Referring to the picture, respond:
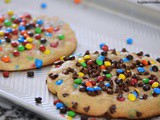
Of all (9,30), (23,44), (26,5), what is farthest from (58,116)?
(26,5)

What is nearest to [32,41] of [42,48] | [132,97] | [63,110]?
[42,48]

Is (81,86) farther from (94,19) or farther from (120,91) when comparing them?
(94,19)

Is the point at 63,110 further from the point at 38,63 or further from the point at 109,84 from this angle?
the point at 38,63

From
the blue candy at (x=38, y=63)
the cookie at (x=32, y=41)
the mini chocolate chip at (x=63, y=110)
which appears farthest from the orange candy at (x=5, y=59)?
the mini chocolate chip at (x=63, y=110)

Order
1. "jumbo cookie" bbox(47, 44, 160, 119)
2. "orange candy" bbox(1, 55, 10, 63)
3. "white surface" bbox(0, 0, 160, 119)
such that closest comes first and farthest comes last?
"jumbo cookie" bbox(47, 44, 160, 119)
"white surface" bbox(0, 0, 160, 119)
"orange candy" bbox(1, 55, 10, 63)

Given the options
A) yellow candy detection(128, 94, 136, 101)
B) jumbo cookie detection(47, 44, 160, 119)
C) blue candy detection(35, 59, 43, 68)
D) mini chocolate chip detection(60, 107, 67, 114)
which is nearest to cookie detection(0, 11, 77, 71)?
blue candy detection(35, 59, 43, 68)

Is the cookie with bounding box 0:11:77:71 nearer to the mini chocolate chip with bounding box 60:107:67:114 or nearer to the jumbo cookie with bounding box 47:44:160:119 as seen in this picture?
the jumbo cookie with bounding box 47:44:160:119

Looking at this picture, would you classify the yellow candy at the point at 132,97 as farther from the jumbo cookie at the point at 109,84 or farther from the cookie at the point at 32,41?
the cookie at the point at 32,41
